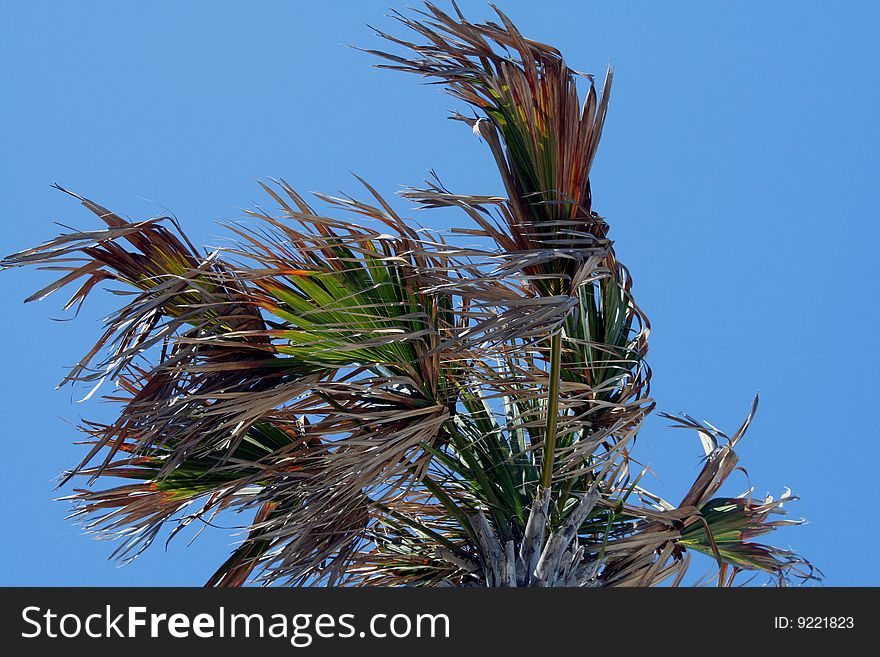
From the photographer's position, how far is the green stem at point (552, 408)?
351 cm

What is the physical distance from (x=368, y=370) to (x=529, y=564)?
84 cm

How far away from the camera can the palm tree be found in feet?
11.2

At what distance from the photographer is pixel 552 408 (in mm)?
3537

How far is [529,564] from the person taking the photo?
365 cm

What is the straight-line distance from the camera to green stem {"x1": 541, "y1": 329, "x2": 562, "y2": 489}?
11.5ft

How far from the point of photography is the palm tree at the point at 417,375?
3412mm

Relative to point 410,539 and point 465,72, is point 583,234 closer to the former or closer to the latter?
point 465,72

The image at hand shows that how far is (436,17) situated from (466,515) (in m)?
1.67

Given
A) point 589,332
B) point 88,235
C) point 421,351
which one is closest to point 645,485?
point 589,332
